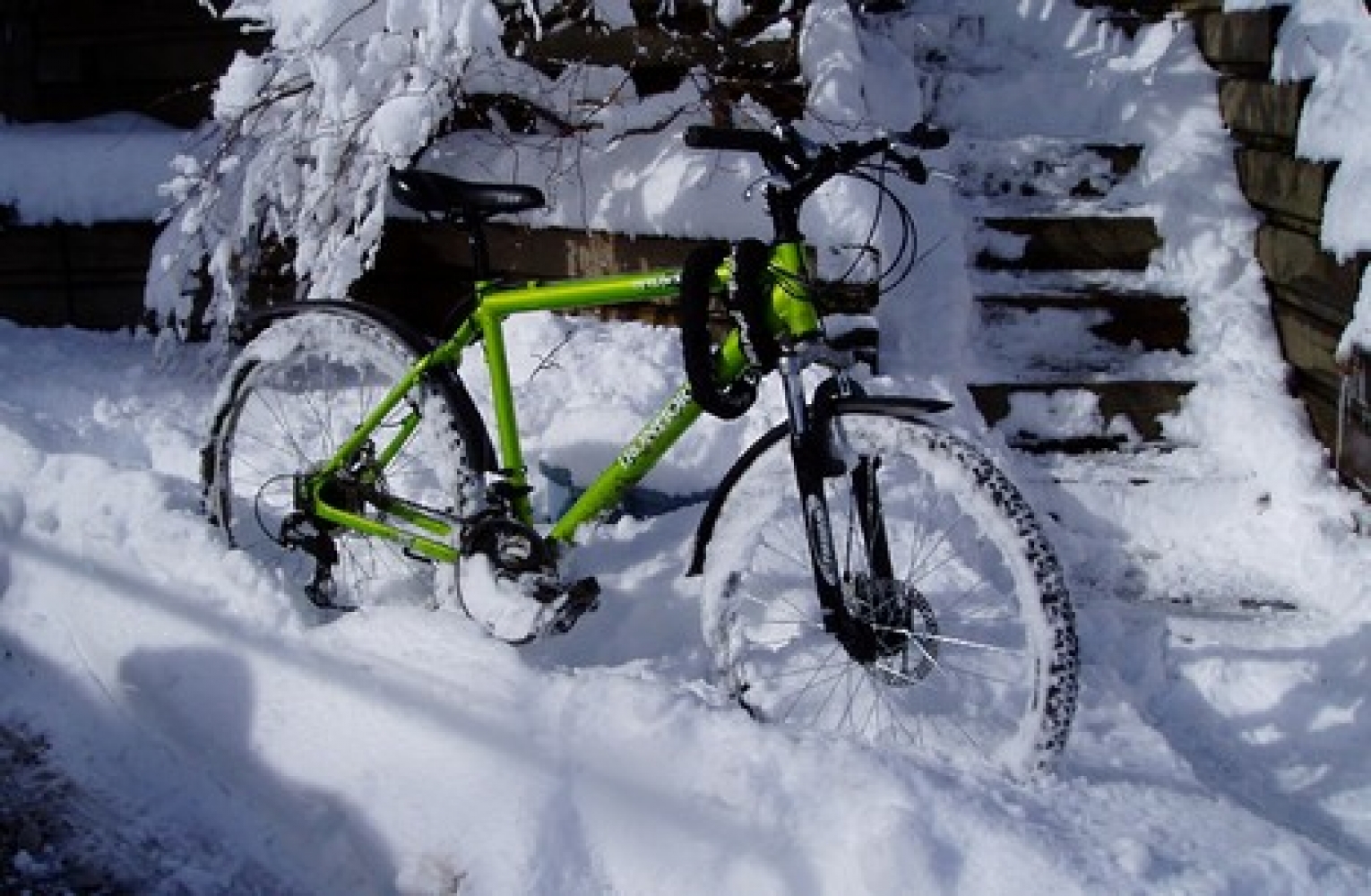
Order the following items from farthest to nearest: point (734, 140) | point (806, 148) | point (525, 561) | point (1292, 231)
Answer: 1. point (1292, 231)
2. point (525, 561)
3. point (806, 148)
4. point (734, 140)

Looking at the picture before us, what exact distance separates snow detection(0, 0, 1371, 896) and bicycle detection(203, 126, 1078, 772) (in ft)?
0.75

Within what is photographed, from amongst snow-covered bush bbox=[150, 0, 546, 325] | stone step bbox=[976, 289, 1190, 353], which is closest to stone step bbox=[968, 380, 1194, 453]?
stone step bbox=[976, 289, 1190, 353]

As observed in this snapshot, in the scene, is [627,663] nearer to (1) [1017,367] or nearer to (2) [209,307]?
(1) [1017,367]

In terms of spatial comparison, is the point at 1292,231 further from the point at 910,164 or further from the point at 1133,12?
the point at 910,164

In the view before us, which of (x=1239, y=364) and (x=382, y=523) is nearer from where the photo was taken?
(x=382, y=523)

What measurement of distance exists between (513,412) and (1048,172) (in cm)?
332

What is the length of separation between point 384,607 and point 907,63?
4.24m

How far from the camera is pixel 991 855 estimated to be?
2.39 metres

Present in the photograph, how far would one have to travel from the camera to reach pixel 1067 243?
5.52m

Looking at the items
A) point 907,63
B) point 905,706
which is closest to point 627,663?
point 905,706

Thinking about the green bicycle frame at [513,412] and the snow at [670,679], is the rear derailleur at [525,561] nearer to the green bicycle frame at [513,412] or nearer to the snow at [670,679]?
the green bicycle frame at [513,412]

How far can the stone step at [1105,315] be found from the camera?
5.26 m

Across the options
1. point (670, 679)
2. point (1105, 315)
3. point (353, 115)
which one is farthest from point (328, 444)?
point (1105, 315)

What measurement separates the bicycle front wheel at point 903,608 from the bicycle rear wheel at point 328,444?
0.85m
